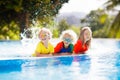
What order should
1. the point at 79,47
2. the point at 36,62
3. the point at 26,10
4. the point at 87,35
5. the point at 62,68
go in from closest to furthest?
the point at 62,68 < the point at 36,62 < the point at 87,35 < the point at 79,47 < the point at 26,10

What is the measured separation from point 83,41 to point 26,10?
40.3ft

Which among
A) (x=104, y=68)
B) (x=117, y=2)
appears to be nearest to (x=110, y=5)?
(x=117, y=2)

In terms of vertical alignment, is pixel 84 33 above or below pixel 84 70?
above

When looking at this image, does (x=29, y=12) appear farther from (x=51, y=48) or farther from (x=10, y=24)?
(x=51, y=48)

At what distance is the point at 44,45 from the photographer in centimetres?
891

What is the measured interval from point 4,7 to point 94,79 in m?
16.9

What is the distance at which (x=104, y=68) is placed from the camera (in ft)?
25.6

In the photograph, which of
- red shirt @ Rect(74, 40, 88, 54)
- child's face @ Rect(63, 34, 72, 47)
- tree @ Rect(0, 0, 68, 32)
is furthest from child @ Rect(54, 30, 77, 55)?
tree @ Rect(0, 0, 68, 32)

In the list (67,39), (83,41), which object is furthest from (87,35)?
(67,39)

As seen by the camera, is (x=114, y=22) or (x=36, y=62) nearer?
(x=36, y=62)

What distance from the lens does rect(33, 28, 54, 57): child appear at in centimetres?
877

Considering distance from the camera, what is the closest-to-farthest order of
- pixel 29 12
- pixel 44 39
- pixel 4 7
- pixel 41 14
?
1. pixel 44 39
2. pixel 41 14
3. pixel 29 12
4. pixel 4 7

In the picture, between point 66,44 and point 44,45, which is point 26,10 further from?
point 44,45

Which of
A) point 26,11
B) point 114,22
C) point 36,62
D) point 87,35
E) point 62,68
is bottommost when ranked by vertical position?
point 62,68
